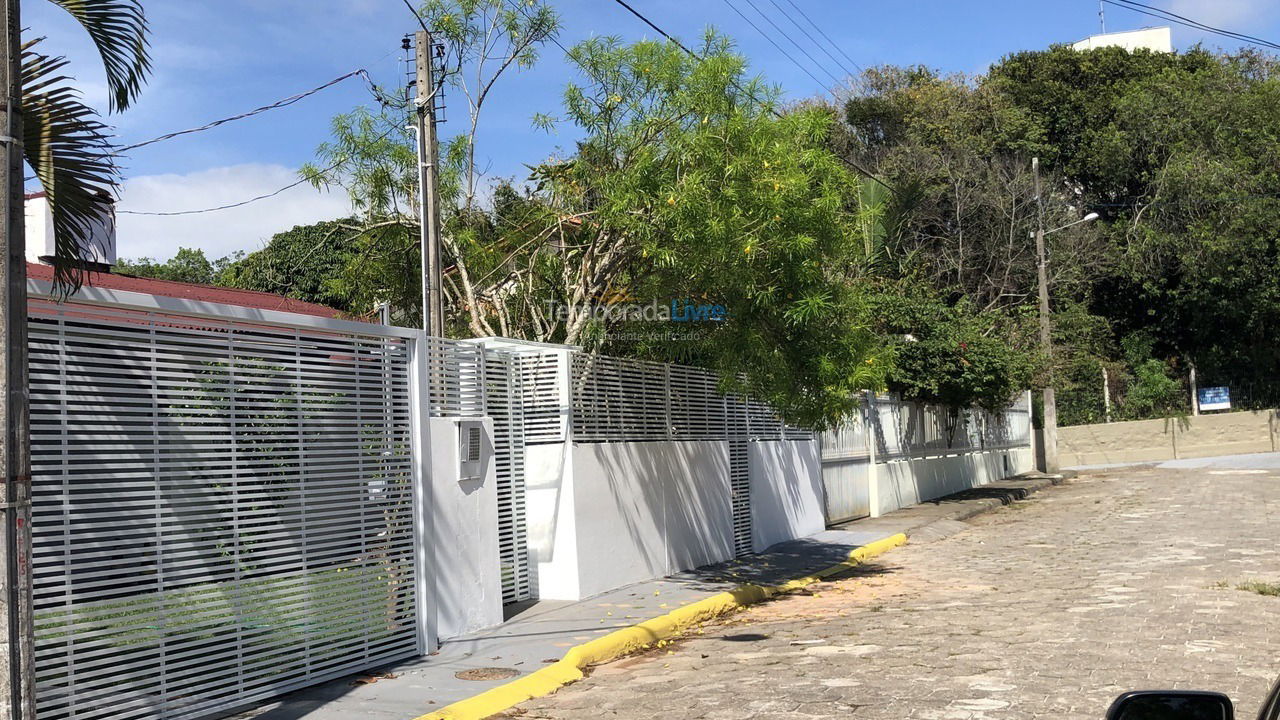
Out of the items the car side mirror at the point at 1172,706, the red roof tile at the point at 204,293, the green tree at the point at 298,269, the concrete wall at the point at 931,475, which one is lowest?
the concrete wall at the point at 931,475

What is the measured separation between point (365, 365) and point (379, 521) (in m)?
1.28

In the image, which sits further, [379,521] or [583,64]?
[583,64]

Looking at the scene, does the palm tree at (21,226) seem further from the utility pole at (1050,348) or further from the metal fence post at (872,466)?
the utility pole at (1050,348)

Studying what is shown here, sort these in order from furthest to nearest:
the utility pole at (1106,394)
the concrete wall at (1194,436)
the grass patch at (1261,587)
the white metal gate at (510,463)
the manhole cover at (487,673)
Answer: the utility pole at (1106,394), the concrete wall at (1194,436), the white metal gate at (510,463), the grass patch at (1261,587), the manhole cover at (487,673)

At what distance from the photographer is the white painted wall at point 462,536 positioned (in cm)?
959

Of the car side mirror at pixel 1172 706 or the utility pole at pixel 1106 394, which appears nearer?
the car side mirror at pixel 1172 706

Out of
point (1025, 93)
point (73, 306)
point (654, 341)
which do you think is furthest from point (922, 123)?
point (73, 306)

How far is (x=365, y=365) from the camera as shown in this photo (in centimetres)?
899

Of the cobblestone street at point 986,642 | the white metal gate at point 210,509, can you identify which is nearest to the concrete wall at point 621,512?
the cobblestone street at point 986,642

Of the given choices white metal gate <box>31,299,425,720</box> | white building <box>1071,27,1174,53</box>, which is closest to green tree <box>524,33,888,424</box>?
white metal gate <box>31,299,425,720</box>

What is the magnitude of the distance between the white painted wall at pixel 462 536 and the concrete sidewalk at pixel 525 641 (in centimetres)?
21

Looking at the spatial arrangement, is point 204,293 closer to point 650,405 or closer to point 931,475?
point 650,405

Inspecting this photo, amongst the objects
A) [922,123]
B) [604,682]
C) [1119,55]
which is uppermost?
[1119,55]

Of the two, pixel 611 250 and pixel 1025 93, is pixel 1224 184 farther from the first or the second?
pixel 611 250
